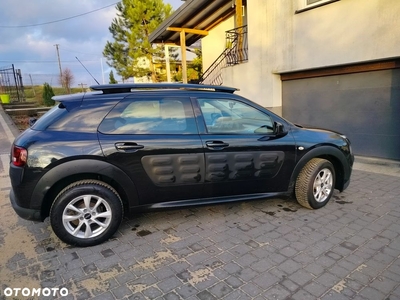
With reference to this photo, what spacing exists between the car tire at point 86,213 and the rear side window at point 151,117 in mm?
638

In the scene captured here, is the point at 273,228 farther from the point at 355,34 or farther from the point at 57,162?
the point at 355,34

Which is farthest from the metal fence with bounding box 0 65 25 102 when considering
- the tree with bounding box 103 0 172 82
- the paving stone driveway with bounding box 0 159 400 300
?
the paving stone driveway with bounding box 0 159 400 300

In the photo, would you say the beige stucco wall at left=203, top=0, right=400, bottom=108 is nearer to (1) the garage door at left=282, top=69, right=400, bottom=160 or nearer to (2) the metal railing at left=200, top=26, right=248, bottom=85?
(1) the garage door at left=282, top=69, right=400, bottom=160

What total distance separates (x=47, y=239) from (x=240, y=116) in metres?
2.67

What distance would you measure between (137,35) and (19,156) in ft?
54.6

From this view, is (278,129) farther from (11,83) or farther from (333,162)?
(11,83)

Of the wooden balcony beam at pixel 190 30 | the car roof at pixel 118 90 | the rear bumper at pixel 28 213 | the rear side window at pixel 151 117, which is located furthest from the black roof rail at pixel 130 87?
the wooden balcony beam at pixel 190 30

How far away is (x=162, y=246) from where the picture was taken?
2852 millimetres

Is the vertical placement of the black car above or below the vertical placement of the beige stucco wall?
below

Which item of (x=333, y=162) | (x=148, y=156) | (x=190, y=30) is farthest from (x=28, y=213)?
(x=190, y=30)

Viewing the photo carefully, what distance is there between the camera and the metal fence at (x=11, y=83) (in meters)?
16.9

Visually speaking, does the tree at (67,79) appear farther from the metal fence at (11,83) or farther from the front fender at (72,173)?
the front fender at (72,173)

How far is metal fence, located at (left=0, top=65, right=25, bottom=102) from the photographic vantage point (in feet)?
55.4

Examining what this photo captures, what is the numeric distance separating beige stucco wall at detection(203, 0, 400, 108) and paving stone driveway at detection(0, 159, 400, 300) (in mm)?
3546
